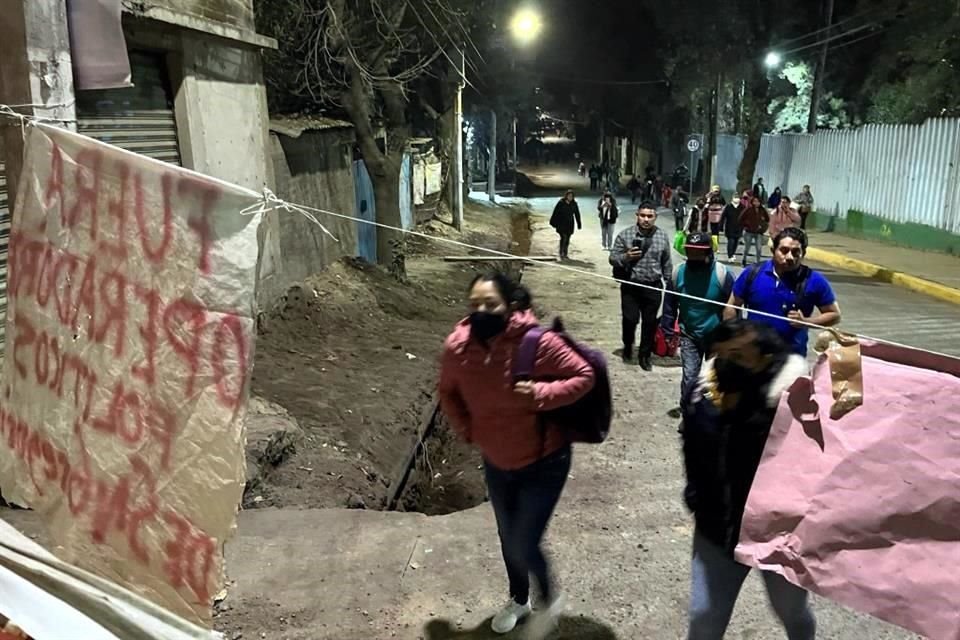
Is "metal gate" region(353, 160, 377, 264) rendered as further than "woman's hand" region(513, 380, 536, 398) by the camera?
Yes

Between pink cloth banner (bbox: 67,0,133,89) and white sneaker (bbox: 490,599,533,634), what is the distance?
3.84 metres

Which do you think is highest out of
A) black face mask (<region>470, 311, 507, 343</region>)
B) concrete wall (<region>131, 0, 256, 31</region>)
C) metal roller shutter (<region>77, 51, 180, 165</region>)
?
concrete wall (<region>131, 0, 256, 31</region>)

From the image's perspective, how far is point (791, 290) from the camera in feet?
15.4

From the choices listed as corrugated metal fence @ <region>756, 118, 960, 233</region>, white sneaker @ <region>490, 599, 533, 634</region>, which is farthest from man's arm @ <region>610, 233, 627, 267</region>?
corrugated metal fence @ <region>756, 118, 960, 233</region>

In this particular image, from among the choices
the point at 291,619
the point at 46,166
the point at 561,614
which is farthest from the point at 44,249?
the point at 561,614

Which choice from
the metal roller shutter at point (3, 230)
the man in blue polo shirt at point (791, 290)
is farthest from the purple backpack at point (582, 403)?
the metal roller shutter at point (3, 230)

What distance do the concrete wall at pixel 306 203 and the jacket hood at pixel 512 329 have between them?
228 inches

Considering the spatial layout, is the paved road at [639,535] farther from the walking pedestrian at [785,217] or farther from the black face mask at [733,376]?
the walking pedestrian at [785,217]

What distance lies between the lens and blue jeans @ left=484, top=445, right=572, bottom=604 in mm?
3352

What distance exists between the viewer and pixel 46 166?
8.61 ft

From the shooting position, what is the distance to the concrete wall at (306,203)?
9.56m

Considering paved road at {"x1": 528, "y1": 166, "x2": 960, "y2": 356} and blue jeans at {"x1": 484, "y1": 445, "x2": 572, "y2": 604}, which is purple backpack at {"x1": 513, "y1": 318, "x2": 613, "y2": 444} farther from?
paved road at {"x1": 528, "y1": 166, "x2": 960, "y2": 356}

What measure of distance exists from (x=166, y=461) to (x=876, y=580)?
7.06 ft

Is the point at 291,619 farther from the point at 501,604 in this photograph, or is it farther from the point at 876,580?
the point at 876,580
